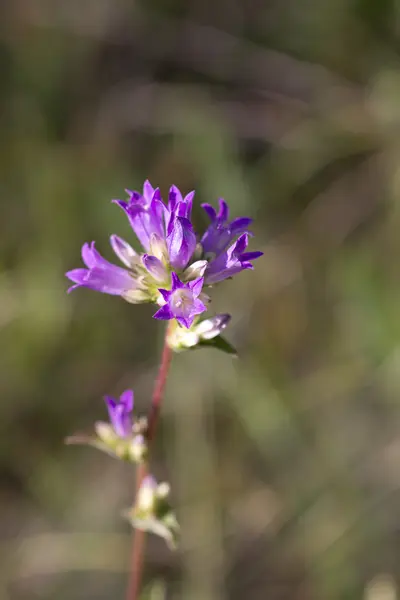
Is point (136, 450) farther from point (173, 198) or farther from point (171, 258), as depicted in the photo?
point (173, 198)

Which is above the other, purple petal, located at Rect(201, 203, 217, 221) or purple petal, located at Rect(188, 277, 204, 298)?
purple petal, located at Rect(201, 203, 217, 221)

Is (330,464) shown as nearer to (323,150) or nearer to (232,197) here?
(232,197)

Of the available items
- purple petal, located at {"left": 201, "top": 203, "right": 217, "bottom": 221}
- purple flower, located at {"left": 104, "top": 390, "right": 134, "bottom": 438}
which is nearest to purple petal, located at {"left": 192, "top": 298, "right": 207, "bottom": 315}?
purple petal, located at {"left": 201, "top": 203, "right": 217, "bottom": 221}

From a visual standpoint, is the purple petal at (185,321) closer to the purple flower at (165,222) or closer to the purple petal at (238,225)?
the purple flower at (165,222)

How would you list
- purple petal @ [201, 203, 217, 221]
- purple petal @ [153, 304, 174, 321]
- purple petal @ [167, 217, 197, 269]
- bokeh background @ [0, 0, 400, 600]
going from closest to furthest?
1. purple petal @ [153, 304, 174, 321]
2. purple petal @ [167, 217, 197, 269]
3. purple petal @ [201, 203, 217, 221]
4. bokeh background @ [0, 0, 400, 600]

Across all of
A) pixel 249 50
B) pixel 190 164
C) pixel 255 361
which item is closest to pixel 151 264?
pixel 255 361

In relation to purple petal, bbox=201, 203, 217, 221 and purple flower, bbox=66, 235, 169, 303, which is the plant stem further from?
purple petal, bbox=201, 203, 217, 221

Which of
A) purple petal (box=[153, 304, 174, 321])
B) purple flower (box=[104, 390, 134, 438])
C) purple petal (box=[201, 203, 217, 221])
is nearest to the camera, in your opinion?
purple petal (box=[153, 304, 174, 321])
